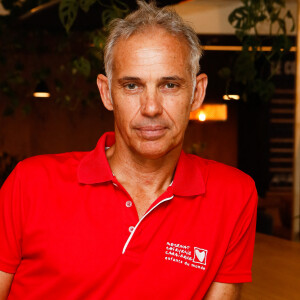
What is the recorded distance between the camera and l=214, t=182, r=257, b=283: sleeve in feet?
5.40

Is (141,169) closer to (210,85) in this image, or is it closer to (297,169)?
(297,169)

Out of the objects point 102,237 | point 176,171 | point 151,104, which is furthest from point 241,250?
point 151,104

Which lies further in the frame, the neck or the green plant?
the green plant

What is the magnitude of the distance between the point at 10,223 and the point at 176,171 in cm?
53

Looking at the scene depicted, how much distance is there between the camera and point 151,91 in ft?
4.86

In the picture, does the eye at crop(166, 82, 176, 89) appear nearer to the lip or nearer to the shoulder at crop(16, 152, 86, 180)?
the lip

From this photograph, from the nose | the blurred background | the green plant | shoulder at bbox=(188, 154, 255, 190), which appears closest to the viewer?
the nose

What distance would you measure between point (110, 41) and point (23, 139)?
265 inches

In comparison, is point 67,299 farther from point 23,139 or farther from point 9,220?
point 23,139

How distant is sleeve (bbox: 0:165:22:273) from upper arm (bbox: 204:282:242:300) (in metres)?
0.58

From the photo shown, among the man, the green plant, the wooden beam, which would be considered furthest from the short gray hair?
the wooden beam

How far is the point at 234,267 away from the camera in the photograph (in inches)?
65.0

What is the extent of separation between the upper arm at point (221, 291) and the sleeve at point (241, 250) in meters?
0.02

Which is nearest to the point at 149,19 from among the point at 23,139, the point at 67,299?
the point at 67,299
